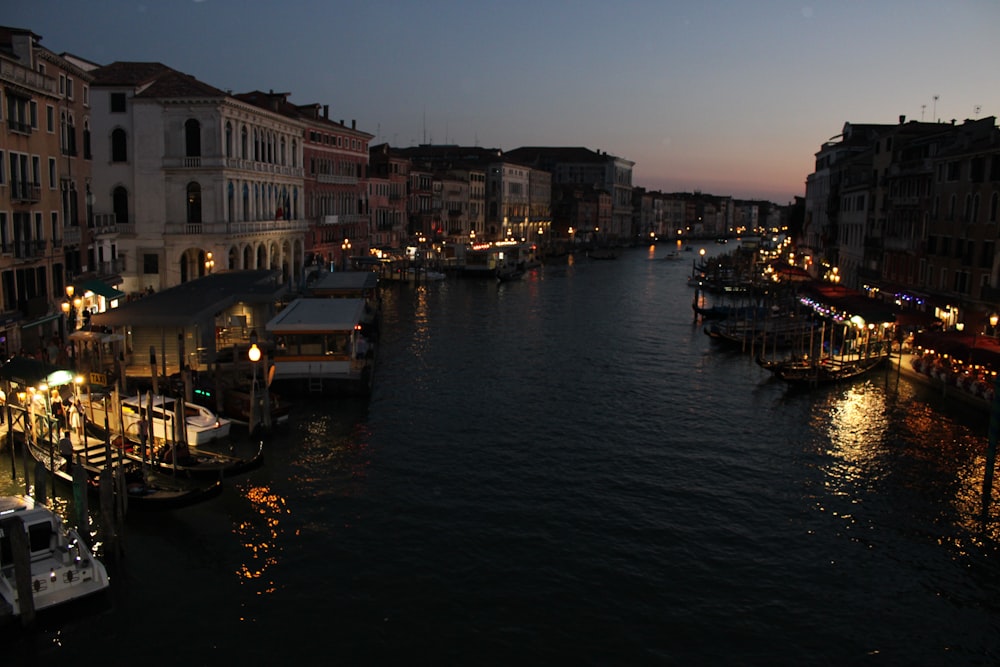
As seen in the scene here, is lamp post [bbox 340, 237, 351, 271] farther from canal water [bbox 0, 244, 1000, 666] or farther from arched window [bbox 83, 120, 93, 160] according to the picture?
canal water [bbox 0, 244, 1000, 666]

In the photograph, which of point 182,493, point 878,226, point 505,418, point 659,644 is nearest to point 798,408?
point 505,418

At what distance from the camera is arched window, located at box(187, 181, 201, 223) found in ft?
107

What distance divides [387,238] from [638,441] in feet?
146

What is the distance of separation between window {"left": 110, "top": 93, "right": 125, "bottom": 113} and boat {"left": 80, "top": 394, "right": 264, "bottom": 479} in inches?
729

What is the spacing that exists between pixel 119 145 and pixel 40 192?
10827mm

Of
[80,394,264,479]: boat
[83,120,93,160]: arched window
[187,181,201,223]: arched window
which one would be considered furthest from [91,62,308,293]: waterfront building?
[80,394,264,479]: boat

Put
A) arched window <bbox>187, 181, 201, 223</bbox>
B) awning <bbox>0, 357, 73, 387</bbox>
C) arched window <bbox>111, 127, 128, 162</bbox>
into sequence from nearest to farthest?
awning <bbox>0, 357, 73, 387</bbox>
arched window <bbox>111, 127, 128, 162</bbox>
arched window <bbox>187, 181, 201, 223</bbox>

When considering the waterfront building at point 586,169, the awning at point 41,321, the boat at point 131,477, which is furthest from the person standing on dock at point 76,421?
the waterfront building at point 586,169

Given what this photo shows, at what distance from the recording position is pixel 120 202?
32312 mm

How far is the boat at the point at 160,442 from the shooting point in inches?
567

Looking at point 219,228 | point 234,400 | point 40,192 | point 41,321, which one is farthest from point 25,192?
point 219,228

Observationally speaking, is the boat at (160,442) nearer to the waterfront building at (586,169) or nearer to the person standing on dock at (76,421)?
the person standing on dock at (76,421)

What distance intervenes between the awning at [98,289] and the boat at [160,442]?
27.8 feet

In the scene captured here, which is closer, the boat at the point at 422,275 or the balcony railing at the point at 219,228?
the balcony railing at the point at 219,228
